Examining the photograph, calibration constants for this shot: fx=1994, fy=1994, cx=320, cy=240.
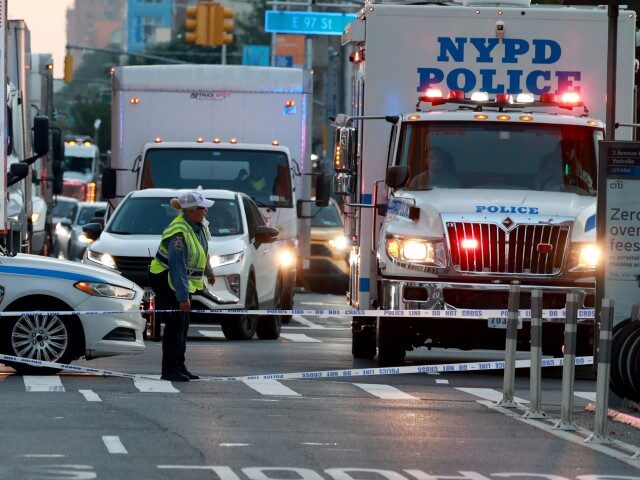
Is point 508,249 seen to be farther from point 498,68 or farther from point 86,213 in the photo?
point 86,213

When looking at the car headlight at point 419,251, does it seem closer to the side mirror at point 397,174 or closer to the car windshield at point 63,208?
the side mirror at point 397,174

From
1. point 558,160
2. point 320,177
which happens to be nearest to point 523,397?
point 558,160

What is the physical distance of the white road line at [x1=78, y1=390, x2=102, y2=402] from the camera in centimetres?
1515

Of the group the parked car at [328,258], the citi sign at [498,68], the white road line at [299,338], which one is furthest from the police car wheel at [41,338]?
the parked car at [328,258]

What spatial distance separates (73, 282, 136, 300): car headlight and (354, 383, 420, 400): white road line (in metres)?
2.21

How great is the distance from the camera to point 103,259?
22812 mm

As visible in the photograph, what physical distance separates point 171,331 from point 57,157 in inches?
616

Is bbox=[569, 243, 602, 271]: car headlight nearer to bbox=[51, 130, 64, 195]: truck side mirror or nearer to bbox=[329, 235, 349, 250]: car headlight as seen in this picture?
bbox=[51, 130, 64, 195]: truck side mirror

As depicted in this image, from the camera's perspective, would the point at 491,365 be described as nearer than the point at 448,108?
Yes

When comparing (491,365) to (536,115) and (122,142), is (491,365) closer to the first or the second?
(536,115)

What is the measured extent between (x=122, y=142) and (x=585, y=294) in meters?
10.4

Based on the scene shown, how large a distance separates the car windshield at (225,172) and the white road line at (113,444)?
529 inches

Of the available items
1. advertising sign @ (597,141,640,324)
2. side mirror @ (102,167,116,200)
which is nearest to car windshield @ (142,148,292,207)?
side mirror @ (102,167,116,200)

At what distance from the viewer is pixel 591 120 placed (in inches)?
771
